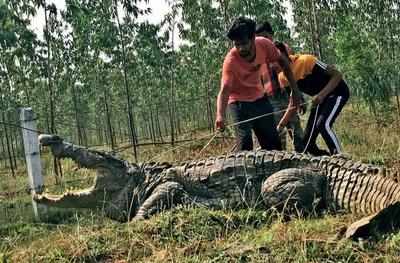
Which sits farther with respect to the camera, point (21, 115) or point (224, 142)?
point (224, 142)

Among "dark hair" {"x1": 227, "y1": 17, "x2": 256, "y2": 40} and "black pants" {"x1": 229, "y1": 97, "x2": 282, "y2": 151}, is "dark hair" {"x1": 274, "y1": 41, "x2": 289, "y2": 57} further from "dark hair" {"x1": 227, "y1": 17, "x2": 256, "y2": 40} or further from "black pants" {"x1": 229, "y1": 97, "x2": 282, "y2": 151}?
"dark hair" {"x1": 227, "y1": 17, "x2": 256, "y2": 40}

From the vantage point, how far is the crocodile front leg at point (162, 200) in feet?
16.8

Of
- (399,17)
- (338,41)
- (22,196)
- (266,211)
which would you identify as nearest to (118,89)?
(399,17)

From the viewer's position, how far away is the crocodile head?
5.48 meters

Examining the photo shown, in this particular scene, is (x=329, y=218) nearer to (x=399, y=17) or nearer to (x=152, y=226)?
(x=152, y=226)

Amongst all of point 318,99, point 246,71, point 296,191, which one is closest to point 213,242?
point 296,191

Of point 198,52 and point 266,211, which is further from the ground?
point 198,52

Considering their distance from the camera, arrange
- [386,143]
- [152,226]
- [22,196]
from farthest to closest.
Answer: [22,196]
[386,143]
[152,226]

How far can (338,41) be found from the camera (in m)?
15.9

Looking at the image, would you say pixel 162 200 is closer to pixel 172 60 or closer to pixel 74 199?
pixel 74 199

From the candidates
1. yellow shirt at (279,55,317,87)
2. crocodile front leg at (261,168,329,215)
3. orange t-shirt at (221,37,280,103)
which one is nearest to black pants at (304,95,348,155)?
yellow shirt at (279,55,317,87)

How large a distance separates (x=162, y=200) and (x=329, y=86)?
2.06m

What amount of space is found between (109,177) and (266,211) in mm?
1740

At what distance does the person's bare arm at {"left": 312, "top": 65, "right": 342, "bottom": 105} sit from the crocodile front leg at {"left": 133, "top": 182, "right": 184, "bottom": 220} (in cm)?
164
